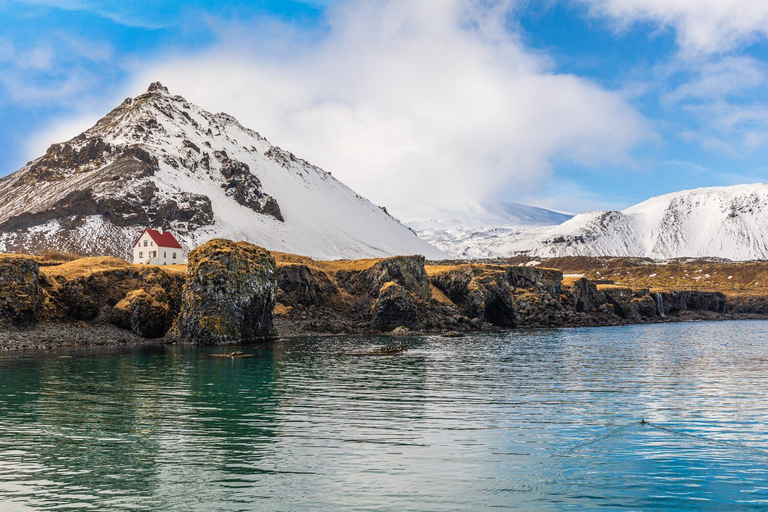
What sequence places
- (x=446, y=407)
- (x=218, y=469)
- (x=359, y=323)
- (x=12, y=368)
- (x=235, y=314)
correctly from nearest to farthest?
(x=218, y=469), (x=446, y=407), (x=12, y=368), (x=235, y=314), (x=359, y=323)

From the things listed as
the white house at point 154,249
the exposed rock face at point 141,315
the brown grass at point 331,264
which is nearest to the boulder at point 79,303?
the exposed rock face at point 141,315

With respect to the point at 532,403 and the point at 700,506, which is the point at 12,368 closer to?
the point at 532,403

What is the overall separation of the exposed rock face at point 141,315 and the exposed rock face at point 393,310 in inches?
1459

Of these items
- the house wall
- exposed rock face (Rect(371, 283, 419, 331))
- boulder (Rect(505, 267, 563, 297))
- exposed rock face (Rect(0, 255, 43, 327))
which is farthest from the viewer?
the house wall

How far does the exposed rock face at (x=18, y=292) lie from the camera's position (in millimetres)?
71500

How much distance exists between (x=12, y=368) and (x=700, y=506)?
52777mm

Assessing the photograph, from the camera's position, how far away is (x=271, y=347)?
71.3m

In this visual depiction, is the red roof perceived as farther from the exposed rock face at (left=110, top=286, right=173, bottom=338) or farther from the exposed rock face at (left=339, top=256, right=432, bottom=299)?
the exposed rock face at (left=110, top=286, right=173, bottom=338)

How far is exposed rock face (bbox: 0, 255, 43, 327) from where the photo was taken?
71500 millimetres

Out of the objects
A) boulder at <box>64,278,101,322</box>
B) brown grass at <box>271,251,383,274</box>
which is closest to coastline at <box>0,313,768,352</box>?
boulder at <box>64,278,101,322</box>

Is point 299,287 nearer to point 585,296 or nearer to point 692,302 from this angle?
point 585,296

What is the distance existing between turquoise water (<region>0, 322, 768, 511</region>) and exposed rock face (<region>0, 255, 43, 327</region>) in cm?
2744

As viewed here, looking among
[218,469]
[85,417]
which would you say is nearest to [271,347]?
[85,417]

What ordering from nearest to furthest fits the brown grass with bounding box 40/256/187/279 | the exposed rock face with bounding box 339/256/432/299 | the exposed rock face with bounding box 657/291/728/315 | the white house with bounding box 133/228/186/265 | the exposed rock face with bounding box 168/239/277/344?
the exposed rock face with bounding box 168/239/277/344
the brown grass with bounding box 40/256/187/279
the exposed rock face with bounding box 339/256/432/299
the white house with bounding box 133/228/186/265
the exposed rock face with bounding box 657/291/728/315
